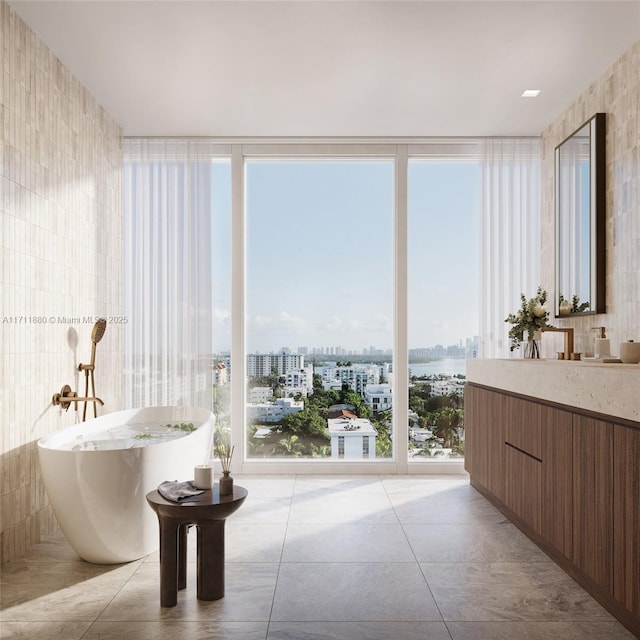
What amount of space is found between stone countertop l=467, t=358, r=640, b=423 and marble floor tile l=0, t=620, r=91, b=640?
2.22 metres

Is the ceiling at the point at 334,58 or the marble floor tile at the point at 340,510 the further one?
the marble floor tile at the point at 340,510

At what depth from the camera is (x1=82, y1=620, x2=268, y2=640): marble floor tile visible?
7.26ft

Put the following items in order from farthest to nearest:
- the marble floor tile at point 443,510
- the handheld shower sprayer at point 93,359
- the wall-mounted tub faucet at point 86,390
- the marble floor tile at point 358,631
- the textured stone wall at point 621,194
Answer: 1. the handheld shower sprayer at point 93,359
2. the marble floor tile at point 443,510
3. the wall-mounted tub faucet at point 86,390
4. the textured stone wall at point 621,194
5. the marble floor tile at point 358,631

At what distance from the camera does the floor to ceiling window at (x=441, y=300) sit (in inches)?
193

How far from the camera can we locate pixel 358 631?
7.43 ft

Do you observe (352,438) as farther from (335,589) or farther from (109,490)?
(109,490)

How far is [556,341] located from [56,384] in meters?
3.45

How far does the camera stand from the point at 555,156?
4.33 metres

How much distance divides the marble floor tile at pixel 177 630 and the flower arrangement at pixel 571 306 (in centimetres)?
280

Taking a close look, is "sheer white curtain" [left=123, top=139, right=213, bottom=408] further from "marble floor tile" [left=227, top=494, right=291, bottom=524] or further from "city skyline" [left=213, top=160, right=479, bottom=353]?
"marble floor tile" [left=227, top=494, right=291, bottom=524]

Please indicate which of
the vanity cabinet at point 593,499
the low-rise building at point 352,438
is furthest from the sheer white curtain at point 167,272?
the vanity cabinet at point 593,499

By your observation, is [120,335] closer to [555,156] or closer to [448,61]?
[448,61]

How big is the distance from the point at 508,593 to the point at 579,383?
3.22 feet

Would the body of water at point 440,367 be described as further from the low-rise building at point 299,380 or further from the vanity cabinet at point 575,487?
the vanity cabinet at point 575,487
